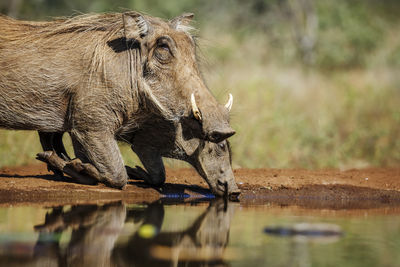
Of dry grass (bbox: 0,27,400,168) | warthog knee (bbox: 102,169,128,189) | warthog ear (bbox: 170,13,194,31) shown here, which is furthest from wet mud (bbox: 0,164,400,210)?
warthog ear (bbox: 170,13,194,31)

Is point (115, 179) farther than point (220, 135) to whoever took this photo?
Yes

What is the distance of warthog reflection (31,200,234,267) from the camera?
158 inches

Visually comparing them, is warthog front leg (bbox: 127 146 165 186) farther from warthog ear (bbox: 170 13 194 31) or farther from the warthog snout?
warthog ear (bbox: 170 13 194 31)

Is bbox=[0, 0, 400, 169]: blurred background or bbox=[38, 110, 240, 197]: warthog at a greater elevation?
bbox=[0, 0, 400, 169]: blurred background

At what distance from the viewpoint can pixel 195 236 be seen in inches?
190

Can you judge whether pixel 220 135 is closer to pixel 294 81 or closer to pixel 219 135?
pixel 219 135

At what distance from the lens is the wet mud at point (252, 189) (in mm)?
6395

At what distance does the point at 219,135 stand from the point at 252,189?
124cm

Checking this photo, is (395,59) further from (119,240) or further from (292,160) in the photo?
(119,240)

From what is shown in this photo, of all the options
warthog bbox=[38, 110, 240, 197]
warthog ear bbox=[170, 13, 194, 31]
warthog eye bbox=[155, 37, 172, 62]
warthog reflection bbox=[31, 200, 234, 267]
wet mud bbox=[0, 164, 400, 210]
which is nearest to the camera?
warthog reflection bbox=[31, 200, 234, 267]

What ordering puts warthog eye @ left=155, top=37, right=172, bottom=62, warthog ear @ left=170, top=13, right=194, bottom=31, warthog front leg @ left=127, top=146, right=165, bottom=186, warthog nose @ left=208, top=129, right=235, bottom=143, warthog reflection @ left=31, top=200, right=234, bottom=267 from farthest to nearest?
warthog front leg @ left=127, top=146, right=165, bottom=186, warthog ear @ left=170, top=13, right=194, bottom=31, warthog eye @ left=155, top=37, right=172, bottom=62, warthog nose @ left=208, top=129, right=235, bottom=143, warthog reflection @ left=31, top=200, right=234, bottom=267

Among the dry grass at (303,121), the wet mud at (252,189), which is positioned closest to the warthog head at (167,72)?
the wet mud at (252,189)

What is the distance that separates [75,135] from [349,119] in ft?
19.5

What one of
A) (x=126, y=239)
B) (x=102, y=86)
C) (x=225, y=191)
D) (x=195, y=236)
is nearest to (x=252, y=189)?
(x=225, y=191)
